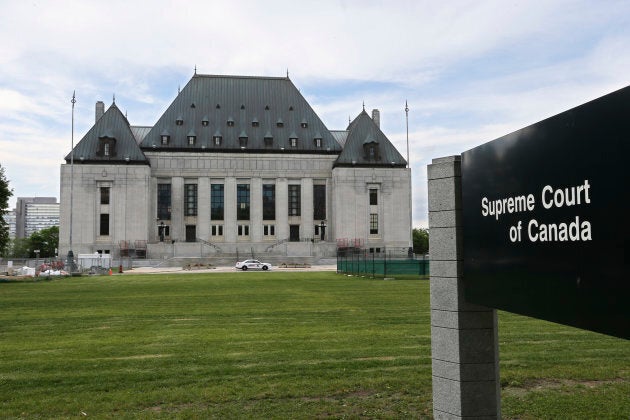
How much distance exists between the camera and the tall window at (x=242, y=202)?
84562 mm

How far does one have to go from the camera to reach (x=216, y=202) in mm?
84125

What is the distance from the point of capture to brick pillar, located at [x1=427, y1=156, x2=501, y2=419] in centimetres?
588

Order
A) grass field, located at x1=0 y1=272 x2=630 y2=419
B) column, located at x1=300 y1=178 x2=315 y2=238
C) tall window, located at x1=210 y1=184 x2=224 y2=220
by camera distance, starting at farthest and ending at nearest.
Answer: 1. column, located at x1=300 y1=178 x2=315 y2=238
2. tall window, located at x1=210 y1=184 x2=224 y2=220
3. grass field, located at x1=0 y1=272 x2=630 y2=419

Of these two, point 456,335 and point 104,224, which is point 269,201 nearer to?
point 104,224

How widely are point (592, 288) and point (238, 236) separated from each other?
269 feet

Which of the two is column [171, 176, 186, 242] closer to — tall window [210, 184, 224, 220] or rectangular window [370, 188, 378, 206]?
tall window [210, 184, 224, 220]

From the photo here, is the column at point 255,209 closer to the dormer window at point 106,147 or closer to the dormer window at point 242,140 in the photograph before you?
the dormer window at point 242,140

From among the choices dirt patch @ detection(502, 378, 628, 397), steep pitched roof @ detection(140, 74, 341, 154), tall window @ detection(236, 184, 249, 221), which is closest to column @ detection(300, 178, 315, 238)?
steep pitched roof @ detection(140, 74, 341, 154)

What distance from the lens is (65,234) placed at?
78250 mm

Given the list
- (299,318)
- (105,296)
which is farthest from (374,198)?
(299,318)

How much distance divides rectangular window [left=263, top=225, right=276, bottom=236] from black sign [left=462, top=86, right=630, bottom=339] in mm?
80062

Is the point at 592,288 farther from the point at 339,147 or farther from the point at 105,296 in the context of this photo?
the point at 339,147

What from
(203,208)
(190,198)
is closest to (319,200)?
(203,208)

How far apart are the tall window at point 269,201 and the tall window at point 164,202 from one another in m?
14.4
